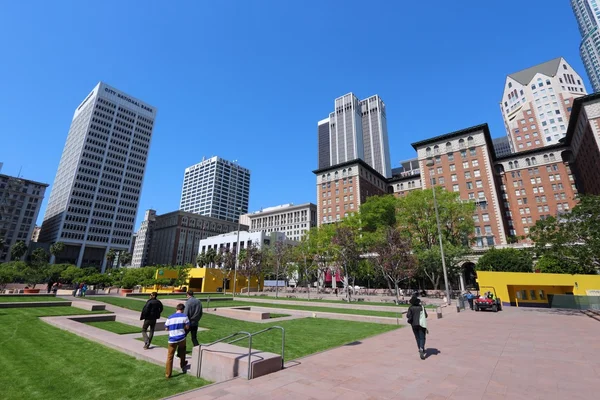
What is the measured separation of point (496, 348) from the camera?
9984 mm

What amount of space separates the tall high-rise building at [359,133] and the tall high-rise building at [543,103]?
265 feet

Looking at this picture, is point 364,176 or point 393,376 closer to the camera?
point 393,376

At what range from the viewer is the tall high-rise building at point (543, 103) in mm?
90812

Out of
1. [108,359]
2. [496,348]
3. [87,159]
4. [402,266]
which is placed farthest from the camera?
[87,159]

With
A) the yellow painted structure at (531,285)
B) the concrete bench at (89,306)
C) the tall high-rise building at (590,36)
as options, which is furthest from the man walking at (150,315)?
the tall high-rise building at (590,36)

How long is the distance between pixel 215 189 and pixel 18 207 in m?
85.1

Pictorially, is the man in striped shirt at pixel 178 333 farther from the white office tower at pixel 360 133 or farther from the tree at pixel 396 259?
the white office tower at pixel 360 133

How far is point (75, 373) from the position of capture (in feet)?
22.4

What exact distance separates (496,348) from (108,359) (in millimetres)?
12471

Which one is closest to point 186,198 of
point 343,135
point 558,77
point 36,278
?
point 343,135

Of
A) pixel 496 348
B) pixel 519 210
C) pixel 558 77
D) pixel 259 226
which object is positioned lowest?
pixel 496 348

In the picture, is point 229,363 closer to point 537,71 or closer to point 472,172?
point 472,172

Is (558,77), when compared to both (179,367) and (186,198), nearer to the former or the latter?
(179,367)

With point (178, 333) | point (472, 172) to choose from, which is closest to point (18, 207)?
→ point (178, 333)
